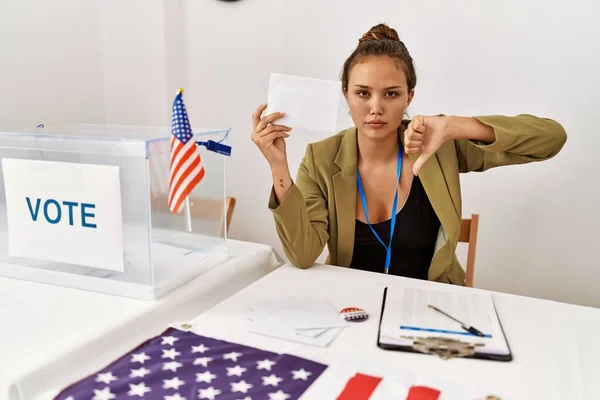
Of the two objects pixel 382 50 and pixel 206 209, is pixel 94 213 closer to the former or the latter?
pixel 206 209

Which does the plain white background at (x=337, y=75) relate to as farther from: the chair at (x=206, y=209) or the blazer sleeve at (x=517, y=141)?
the chair at (x=206, y=209)

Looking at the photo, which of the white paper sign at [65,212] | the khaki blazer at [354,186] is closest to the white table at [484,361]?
the khaki blazer at [354,186]

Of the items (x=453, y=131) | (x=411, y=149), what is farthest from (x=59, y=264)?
(x=453, y=131)

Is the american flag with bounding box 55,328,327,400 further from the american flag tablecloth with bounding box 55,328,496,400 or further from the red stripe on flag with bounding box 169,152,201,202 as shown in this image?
the red stripe on flag with bounding box 169,152,201,202

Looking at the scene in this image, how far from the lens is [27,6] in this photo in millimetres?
2072

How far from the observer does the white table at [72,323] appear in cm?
86

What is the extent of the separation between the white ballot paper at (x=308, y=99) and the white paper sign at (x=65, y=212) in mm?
389

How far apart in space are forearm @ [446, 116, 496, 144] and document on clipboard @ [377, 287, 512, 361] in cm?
37

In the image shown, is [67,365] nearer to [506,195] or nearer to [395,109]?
[395,109]

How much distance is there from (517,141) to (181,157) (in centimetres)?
80

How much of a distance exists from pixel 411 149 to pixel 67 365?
2.67 ft

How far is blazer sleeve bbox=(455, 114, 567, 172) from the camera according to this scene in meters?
1.32

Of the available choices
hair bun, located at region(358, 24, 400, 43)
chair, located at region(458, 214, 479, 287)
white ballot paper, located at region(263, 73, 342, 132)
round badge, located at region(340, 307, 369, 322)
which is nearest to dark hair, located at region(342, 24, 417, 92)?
hair bun, located at region(358, 24, 400, 43)

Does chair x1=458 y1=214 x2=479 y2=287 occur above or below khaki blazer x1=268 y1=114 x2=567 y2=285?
below
